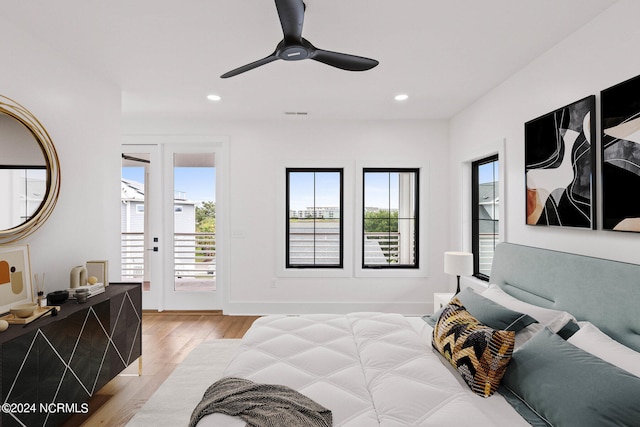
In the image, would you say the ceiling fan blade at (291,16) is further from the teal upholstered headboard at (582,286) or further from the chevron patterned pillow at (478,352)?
the teal upholstered headboard at (582,286)

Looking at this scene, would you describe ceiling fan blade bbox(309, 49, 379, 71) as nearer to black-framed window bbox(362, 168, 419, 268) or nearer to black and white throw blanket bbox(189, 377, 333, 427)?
black and white throw blanket bbox(189, 377, 333, 427)

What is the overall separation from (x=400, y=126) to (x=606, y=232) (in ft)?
9.20

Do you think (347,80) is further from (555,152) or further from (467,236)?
(467,236)

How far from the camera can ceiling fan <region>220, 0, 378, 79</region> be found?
1.62m

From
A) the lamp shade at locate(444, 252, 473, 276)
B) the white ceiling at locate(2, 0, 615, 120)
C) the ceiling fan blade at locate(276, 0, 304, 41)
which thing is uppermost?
the white ceiling at locate(2, 0, 615, 120)

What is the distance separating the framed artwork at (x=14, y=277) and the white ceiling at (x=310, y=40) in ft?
4.79

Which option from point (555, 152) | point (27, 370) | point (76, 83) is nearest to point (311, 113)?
point (76, 83)

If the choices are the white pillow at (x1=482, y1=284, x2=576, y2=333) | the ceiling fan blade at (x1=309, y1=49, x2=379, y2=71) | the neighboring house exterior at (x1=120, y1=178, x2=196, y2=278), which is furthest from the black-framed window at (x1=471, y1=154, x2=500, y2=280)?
the neighboring house exterior at (x1=120, y1=178, x2=196, y2=278)

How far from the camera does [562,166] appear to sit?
2.25m

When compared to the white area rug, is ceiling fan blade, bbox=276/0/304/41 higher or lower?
higher

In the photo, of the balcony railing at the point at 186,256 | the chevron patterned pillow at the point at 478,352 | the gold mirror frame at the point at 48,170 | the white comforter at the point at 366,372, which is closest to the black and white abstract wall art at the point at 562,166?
the chevron patterned pillow at the point at 478,352

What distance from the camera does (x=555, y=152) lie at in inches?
91.4

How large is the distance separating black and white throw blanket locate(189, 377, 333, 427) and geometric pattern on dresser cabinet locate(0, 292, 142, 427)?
1009mm

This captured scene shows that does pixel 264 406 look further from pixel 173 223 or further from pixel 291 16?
pixel 173 223
